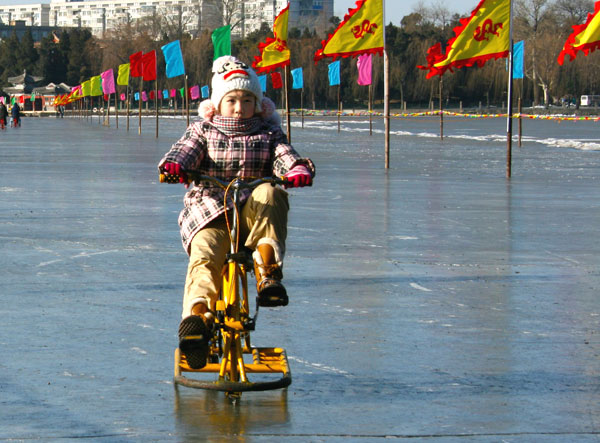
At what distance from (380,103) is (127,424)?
12035 centimetres

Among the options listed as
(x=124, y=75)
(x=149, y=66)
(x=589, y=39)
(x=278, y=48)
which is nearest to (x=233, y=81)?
(x=589, y=39)

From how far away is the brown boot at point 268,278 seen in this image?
4.96 m

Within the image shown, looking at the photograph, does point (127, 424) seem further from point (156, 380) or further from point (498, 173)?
point (498, 173)

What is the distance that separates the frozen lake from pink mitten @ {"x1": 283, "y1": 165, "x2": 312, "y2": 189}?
87 cm

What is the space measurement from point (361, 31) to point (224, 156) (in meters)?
16.1

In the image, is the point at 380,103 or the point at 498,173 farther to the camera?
the point at 380,103

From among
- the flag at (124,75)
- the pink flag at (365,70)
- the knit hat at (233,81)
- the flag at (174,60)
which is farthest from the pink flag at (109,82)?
the knit hat at (233,81)

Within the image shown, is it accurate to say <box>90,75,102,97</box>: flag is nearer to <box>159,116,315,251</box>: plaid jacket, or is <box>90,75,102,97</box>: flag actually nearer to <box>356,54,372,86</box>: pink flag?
<box>356,54,372,86</box>: pink flag

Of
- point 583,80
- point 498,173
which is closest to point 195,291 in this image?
point 498,173

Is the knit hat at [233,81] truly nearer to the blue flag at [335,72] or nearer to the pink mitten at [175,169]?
the pink mitten at [175,169]

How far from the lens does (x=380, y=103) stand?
124125 millimetres

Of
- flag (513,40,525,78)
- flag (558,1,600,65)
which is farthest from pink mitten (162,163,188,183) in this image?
flag (513,40,525,78)

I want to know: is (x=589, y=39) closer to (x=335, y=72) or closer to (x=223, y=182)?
(x=223, y=182)

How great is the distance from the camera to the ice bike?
16.5 ft
